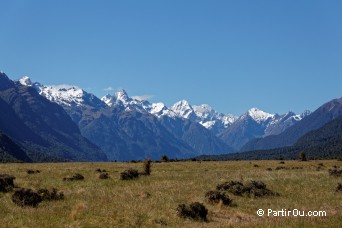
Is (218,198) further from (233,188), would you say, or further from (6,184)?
(6,184)

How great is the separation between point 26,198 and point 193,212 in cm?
1002

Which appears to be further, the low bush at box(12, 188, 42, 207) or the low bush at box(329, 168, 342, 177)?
the low bush at box(329, 168, 342, 177)

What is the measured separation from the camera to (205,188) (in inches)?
1419

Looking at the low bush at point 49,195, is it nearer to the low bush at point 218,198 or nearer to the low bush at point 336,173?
the low bush at point 218,198

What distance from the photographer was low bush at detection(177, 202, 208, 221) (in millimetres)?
24797

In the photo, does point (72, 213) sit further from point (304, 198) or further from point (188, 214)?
point (304, 198)

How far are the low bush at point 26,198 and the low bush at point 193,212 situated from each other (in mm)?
8599

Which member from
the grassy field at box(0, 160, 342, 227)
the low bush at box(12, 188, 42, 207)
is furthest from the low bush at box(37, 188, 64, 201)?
the low bush at box(12, 188, 42, 207)

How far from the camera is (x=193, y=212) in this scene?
24844 millimetres

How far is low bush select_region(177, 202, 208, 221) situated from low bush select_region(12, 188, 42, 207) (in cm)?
860

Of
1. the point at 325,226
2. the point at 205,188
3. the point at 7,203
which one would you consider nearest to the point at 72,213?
the point at 7,203

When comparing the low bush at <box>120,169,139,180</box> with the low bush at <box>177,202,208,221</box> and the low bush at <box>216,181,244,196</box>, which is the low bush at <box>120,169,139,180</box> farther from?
the low bush at <box>177,202,208,221</box>

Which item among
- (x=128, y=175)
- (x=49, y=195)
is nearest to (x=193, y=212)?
(x=49, y=195)

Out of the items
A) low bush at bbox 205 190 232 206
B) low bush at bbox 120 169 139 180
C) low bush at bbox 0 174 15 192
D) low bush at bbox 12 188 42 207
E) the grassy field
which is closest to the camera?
the grassy field
